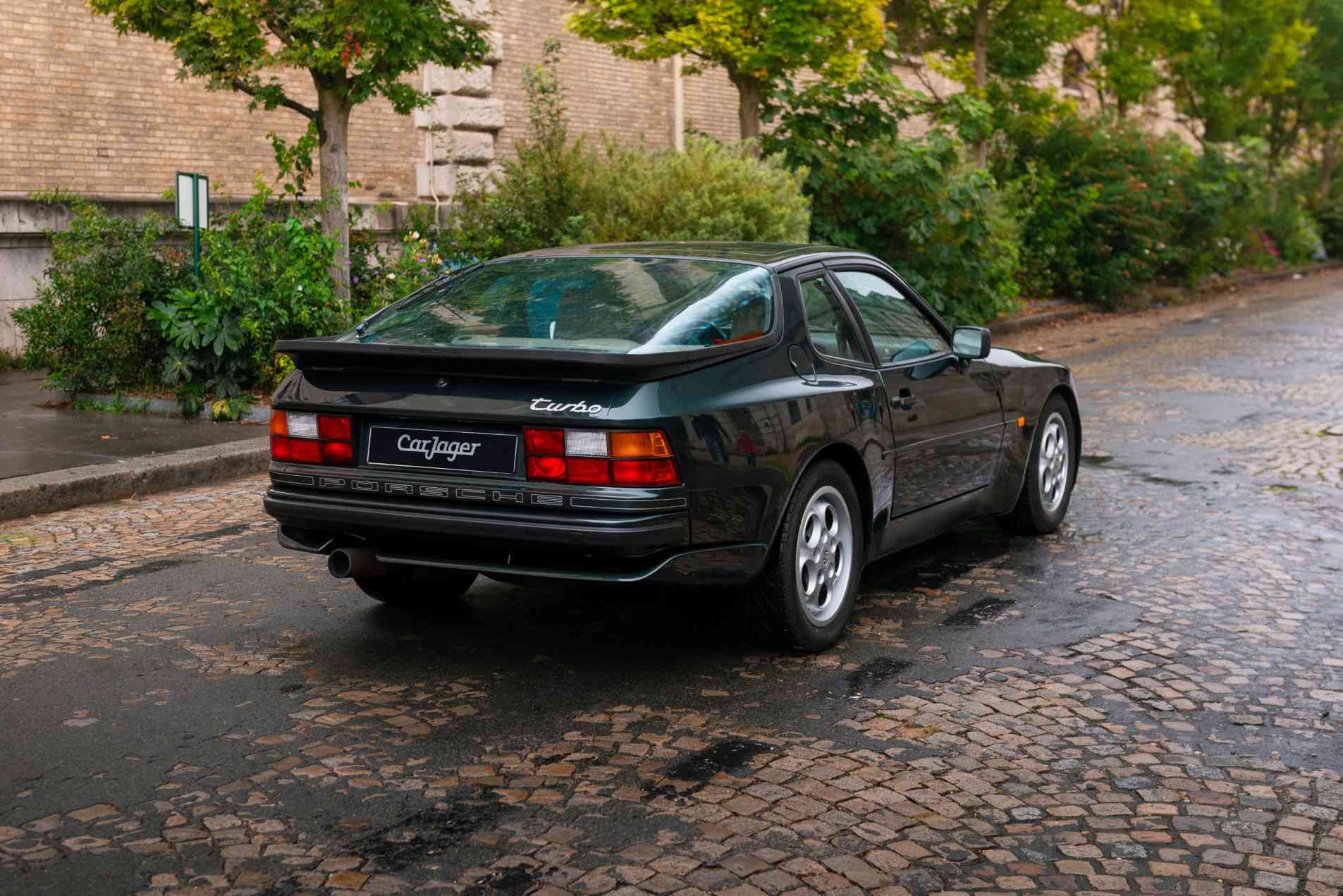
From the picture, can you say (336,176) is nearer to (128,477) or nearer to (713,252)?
(128,477)

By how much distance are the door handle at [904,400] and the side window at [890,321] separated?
0.48 ft

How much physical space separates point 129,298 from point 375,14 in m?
2.83

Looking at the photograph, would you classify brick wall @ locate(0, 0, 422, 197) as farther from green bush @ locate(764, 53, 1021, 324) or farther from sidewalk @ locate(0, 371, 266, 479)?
green bush @ locate(764, 53, 1021, 324)

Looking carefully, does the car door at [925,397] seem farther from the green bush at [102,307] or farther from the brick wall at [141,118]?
the brick wall at [141,118]

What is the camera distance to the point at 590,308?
5.59m

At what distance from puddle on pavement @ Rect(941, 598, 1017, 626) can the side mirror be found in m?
1.07

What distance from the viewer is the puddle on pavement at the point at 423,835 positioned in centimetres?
373

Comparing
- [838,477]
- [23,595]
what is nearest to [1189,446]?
[838,477]

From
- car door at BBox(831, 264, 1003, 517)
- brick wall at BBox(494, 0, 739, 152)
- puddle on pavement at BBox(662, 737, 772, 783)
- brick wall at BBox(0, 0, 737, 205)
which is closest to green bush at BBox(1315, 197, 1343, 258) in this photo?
brick wall at BBox(494, 0, 739, 152)

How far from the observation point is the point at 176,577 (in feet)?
22.1

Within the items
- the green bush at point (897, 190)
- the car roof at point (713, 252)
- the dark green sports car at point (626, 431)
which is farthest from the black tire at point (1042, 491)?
the green bush at point (897, 190)

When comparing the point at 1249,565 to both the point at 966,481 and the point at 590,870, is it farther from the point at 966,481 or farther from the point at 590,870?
the point at 590,870

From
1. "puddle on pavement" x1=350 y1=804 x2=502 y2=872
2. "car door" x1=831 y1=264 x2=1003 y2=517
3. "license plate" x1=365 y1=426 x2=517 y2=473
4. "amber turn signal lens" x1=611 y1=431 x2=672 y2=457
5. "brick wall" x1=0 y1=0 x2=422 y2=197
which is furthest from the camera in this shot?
"brick wall" x1=0 y1=0 x2=422 y2=197

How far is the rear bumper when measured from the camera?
4.83m
